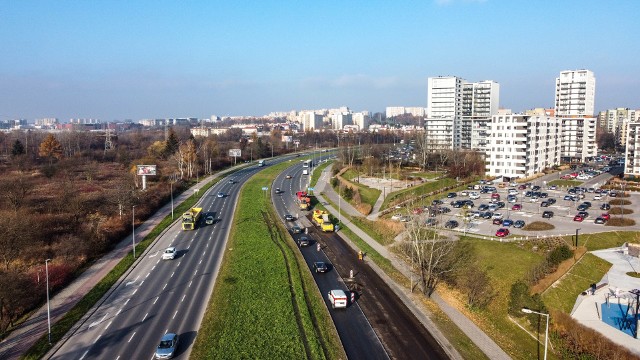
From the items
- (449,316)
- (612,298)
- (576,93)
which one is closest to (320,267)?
(449,316)

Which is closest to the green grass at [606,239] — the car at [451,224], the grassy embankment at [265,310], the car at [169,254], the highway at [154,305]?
the car at [451,224]

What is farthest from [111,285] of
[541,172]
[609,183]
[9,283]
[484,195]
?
[541,172]

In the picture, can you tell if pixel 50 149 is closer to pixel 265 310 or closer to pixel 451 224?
pixel 451 224

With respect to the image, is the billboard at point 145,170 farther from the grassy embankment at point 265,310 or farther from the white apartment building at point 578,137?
the white apartment building at point 578,137

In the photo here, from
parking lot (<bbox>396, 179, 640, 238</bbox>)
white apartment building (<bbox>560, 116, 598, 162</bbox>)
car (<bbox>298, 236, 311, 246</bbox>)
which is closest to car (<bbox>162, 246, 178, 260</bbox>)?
car (<bbox>298, 236, 311, 246</bbox>)

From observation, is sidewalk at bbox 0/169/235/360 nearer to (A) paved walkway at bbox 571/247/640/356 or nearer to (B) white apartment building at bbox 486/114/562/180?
(A) paved walkway at bbox 571/247/640/356

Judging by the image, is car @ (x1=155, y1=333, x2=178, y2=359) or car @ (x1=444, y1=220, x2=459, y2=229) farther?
car @ (x1=444, y1=220, x2=459, y2=229)
